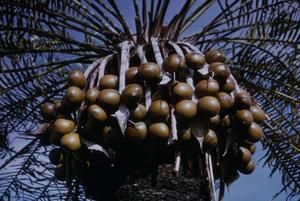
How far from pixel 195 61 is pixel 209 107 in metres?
0.35

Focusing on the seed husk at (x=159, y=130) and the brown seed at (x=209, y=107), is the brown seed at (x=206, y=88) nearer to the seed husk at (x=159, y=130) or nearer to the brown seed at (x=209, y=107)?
Result: the brown seed at (x=209, y=107)

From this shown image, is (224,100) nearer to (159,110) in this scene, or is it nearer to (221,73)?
(221,73)

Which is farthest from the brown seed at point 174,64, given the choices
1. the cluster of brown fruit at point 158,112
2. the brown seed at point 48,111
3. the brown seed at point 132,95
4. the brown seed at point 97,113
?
the brown seed at point 48,111

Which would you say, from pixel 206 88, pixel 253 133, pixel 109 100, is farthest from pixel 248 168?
pixel 109 100

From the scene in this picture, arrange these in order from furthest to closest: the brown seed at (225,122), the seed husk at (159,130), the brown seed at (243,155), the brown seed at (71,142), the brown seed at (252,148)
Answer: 1. the brown seed at (252,148)
2. the brown seed at (243,155)
3. the brown seed at (225,122)
4. the brown seed at (71,142)
5. the seed husk at (159,130)

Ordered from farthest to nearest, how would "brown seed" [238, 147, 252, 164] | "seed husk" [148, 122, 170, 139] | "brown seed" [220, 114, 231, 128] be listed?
"brown seed" [238, 147, 252, 164] → "brown seed" [220, 114, 231, 128] → "seed husk" [148, 122, 170, 139]

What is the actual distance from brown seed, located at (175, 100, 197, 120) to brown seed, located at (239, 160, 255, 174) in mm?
522

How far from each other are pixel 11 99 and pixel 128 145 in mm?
2036

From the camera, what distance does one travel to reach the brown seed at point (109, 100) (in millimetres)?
3570

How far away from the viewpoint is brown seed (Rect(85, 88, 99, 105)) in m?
3.65

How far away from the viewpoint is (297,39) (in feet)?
16.4

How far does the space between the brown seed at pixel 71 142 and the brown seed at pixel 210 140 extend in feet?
2.24

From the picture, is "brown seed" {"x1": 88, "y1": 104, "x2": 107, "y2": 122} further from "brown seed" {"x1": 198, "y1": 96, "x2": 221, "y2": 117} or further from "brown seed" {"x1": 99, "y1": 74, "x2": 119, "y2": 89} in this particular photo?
"brown seed" {"x1": 198, "y1": 96, "x2": 221, "y2": 117}

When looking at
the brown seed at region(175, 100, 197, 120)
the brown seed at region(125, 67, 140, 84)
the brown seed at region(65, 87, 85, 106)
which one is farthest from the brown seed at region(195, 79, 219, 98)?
the brown seed at region(65, 87, 85, 106)
